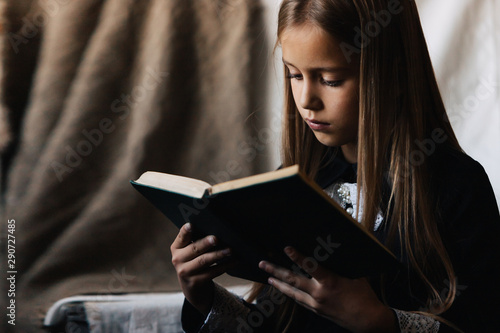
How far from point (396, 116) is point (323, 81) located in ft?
0.49

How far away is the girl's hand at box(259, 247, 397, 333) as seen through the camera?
2.21 ft

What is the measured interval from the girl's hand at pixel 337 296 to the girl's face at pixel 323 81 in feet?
0.83

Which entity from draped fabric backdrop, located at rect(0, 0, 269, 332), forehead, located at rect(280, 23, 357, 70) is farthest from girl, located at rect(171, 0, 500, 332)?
draped fabric backdrop, located at rect(0, 0, 269, 332)

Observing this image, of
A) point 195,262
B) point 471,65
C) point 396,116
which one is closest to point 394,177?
point 396,116

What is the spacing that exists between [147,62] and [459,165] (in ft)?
2.62

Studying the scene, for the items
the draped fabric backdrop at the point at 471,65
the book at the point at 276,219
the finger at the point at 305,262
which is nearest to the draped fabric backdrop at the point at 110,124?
the draped fabric backdrop at the point at 471,65

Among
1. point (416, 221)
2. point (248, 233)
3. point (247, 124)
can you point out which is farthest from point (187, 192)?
point (247, 124)

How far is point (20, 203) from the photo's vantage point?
1.23 metres

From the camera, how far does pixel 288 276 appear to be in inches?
27.1

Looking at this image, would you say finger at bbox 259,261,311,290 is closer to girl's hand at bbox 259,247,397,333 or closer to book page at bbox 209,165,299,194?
girl's hand at bbox 259,247,397,333

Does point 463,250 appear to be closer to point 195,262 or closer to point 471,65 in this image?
point 195,262

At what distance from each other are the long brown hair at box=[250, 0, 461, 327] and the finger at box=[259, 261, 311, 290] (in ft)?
0.71

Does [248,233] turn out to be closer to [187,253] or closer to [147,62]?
[187,253]

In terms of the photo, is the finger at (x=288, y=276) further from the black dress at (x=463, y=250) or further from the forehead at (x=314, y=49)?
the forehead at (x=314, y=49)
